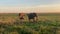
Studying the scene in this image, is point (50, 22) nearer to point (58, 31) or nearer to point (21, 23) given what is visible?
point (58, 31)

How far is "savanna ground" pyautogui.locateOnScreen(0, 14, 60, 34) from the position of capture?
3.66ft

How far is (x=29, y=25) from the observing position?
1138 millimetres

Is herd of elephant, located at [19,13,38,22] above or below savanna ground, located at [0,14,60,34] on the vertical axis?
above

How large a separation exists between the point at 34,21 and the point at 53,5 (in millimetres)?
224

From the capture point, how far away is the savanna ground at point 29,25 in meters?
1.12

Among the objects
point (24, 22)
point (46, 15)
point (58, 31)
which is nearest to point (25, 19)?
point (24, 22)

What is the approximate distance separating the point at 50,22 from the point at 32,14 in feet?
0.58

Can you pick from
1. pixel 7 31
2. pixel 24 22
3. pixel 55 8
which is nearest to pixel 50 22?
pixel 55 8

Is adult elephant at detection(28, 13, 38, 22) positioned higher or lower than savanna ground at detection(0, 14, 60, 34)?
higher

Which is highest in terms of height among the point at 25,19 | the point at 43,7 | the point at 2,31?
the point at 43,7

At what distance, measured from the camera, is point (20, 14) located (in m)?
1.16

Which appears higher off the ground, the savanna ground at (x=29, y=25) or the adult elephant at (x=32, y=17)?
the adult elephant at (x=32, y=17)

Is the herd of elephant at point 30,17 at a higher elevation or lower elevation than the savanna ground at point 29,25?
higher

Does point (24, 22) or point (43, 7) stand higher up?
point (43, 7)
